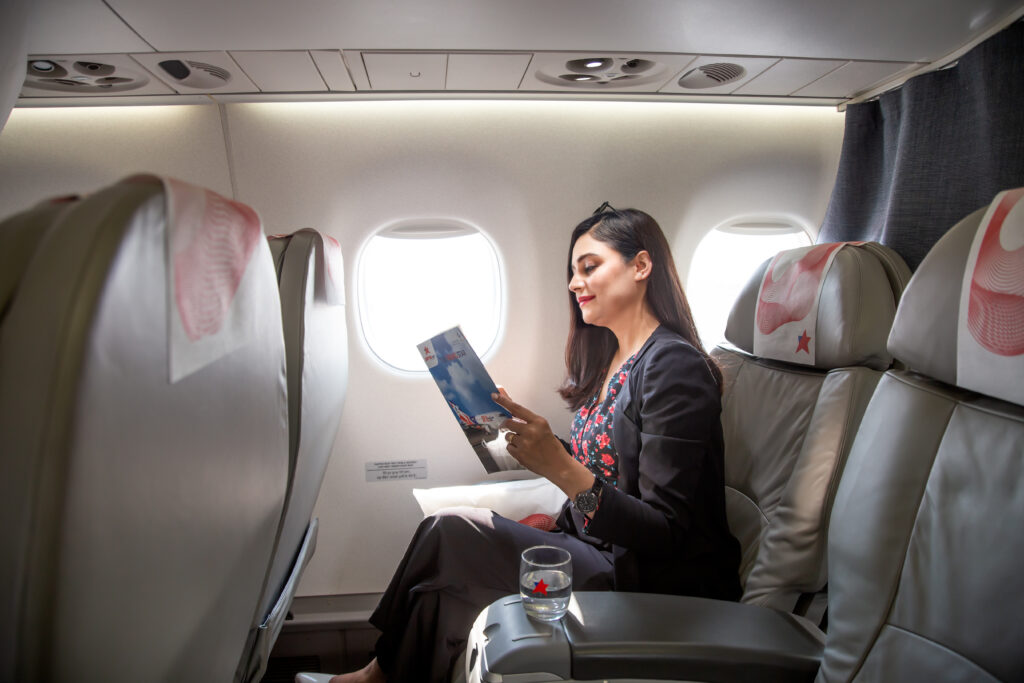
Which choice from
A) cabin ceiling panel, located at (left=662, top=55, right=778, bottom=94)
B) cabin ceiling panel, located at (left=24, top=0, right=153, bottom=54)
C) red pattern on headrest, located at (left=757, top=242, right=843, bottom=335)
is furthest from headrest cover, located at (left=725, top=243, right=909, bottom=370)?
cabin ceiling panel, located at (left=24, top=0, right=153, bottom=54)

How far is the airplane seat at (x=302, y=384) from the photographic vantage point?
876 mm

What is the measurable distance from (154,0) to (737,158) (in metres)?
2.11

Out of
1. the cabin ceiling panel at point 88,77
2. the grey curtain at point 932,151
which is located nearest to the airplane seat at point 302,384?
the cabin ceiling panel at point 88,77

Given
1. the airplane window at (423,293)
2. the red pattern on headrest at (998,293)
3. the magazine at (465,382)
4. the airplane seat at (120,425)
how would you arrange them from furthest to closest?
the airplane window at (423,293)
the magazine at (465,382)
the red pattern on headrest at (998,293)
the airplane seat at (120,425)

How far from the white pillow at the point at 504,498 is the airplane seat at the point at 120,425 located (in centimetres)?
165

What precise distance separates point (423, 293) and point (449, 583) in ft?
4.53

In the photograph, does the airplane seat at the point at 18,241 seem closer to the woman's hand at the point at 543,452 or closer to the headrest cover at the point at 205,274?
the headrest cover at the point at 205,274

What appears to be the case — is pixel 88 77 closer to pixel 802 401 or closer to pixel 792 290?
pixel 792 290

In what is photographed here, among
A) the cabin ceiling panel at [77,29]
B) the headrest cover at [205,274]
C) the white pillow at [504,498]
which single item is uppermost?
the cabin ceiling panel at [77,29]

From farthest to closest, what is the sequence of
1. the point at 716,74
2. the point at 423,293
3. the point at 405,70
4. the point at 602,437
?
the point at 423,293
the point at 716,74
the point at 405,70
the point at 602,437

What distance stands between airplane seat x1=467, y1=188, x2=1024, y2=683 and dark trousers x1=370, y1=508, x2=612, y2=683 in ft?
1.27

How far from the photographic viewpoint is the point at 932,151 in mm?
1835

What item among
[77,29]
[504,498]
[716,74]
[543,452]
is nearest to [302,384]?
[543,452]

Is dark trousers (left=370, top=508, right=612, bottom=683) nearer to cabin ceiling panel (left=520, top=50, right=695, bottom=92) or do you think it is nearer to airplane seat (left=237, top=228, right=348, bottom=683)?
airplane seat (left=237, top=228, right=348, bottom=683)
